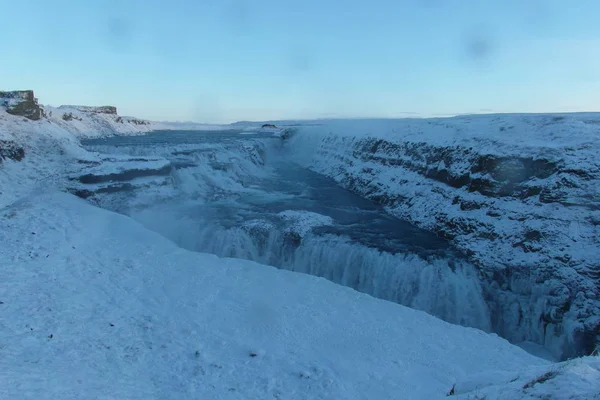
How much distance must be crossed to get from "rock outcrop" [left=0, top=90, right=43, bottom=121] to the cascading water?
386 inches

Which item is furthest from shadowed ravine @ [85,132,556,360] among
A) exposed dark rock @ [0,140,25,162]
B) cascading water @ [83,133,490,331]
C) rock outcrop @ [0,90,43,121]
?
rock outcrop @ [0,90,43,121]

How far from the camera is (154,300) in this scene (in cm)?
1009

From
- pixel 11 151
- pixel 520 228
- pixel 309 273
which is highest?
pixel 11 151

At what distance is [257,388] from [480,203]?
15296 mm

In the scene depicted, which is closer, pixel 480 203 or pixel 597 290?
pixel 597 290

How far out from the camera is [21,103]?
27062 mm

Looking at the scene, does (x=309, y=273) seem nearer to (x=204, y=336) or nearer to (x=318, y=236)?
(x=318, y=236)

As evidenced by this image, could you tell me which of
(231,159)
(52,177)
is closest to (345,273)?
(52,177)

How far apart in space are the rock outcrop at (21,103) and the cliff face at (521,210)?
22.8 meters

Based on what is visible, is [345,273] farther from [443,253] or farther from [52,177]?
[52,177]

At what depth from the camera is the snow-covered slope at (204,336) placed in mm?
6895

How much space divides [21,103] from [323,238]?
22.4 meters

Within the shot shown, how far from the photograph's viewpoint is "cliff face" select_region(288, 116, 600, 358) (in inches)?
513

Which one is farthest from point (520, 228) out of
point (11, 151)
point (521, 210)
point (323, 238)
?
point (11, 151)
